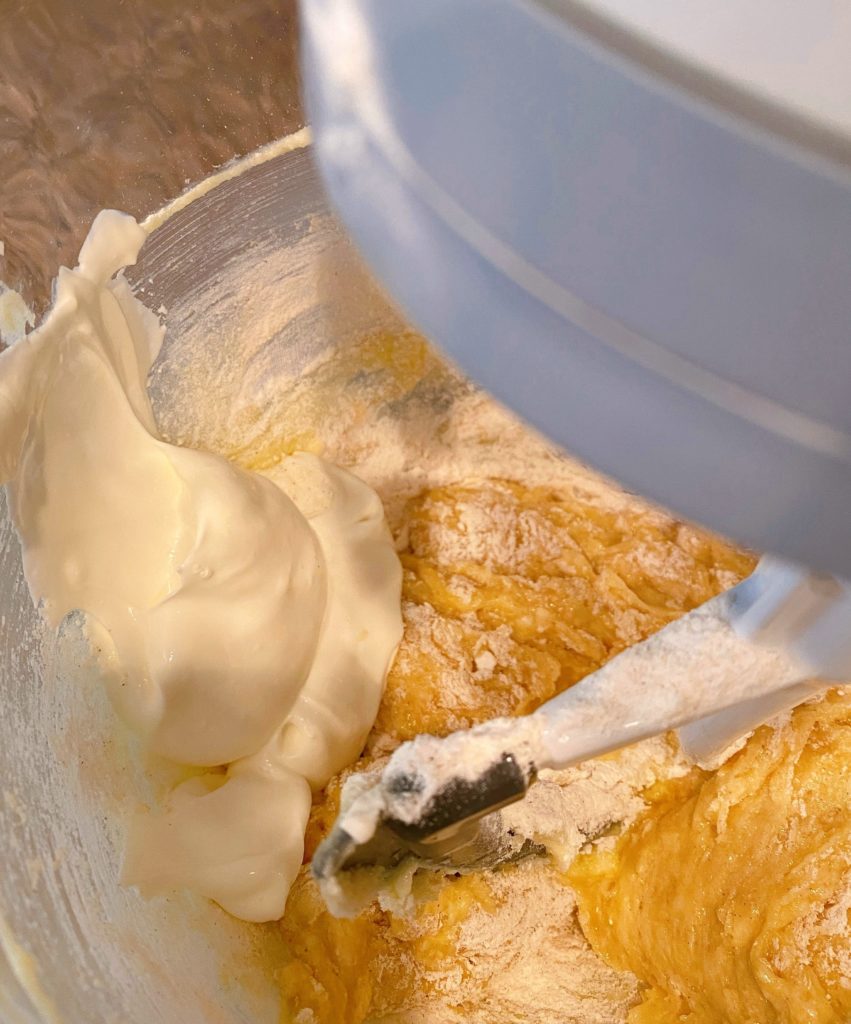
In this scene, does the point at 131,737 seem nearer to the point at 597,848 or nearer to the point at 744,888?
the point at 597,848

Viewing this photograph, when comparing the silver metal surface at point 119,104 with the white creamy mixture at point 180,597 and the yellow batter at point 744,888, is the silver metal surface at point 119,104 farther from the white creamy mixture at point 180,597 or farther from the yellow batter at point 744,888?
the yellow batter at point 744,888

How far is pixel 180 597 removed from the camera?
980mm

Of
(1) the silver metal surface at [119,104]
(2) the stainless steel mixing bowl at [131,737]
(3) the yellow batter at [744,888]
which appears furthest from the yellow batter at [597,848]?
(1) the silver metal surface at [119,104]

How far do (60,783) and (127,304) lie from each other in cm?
55

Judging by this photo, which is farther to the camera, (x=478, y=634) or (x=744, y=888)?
(x=478, y=634)

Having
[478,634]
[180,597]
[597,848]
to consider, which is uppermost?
[180,597]

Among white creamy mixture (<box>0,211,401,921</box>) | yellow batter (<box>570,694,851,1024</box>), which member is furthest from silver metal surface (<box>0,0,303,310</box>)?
yellow batter (<box>570,694,851,1024</box>)

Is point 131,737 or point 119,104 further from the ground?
point 119,104

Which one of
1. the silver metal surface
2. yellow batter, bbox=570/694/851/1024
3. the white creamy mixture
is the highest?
the silver metal surface

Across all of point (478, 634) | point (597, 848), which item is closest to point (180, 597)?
point (478, 634)

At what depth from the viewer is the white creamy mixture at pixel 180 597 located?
908 mm

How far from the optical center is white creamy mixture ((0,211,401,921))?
91 centimetres

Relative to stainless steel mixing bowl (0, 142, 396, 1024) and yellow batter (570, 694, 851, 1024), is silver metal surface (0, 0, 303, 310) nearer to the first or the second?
stainless steel mixing bowl (0, 142, 396, 1024)

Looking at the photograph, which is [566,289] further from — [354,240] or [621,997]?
[621,997]
